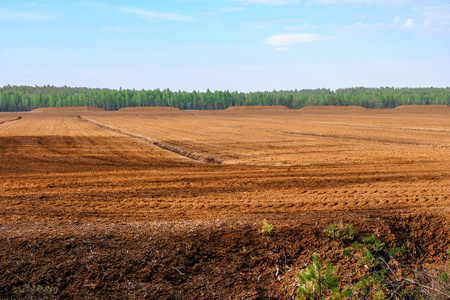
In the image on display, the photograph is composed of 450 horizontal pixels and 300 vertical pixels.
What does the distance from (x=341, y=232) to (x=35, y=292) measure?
4829 mm

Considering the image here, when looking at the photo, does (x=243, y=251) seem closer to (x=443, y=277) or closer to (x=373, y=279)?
(x=373, y=279)

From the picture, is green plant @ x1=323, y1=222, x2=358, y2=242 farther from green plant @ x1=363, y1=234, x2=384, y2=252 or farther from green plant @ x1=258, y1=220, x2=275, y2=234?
green plant @ x1=258, y1=220, x2=275, y2=234

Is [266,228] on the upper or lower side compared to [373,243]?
upper

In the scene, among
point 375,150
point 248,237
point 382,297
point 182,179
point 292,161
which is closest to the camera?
point 382,297

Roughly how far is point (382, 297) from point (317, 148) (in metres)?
18.9

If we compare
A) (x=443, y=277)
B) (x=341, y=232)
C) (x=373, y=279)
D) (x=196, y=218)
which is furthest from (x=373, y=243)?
(x=196, y=218)

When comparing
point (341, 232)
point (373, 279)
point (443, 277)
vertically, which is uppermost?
point (341, 232)

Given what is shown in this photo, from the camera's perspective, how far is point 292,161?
19.9 metres

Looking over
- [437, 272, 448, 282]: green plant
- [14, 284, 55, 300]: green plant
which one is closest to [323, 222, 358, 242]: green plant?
[437, 272, 448, 282]: green plant

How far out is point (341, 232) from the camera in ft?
25.5

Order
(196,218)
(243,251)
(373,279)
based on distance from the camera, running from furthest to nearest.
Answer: (196,218)
(243,251)
(373,279)

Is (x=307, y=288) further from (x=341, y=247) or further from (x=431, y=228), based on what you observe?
(x=431, y=228)

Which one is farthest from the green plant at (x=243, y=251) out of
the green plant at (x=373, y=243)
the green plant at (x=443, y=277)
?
the green plant at (x=443, y=277)

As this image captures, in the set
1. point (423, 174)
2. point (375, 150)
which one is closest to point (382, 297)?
point (423, 174)
